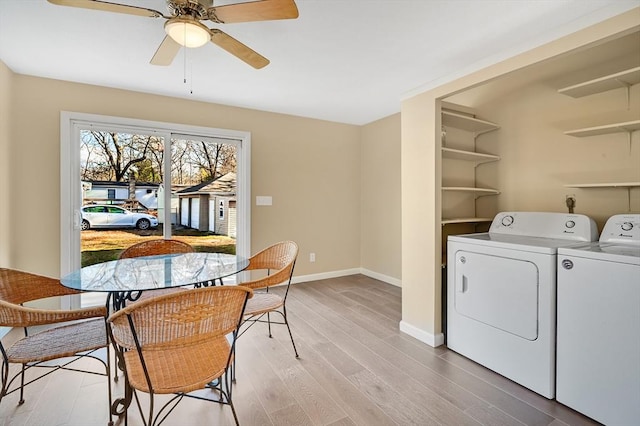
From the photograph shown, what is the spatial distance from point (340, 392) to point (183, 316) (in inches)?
47.0

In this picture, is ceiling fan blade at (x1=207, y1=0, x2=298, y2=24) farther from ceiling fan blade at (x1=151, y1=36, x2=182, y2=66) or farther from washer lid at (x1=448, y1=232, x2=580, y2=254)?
washer lid at (x1=448, y1=232, x2=580, y2=254)

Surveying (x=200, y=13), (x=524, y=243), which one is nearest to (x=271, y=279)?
(x=200, y=13)

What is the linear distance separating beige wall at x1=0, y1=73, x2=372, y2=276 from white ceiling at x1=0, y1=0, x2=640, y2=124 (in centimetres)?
22

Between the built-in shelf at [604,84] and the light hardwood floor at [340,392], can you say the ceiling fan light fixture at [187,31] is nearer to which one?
the light hardwood floor at [340,392]

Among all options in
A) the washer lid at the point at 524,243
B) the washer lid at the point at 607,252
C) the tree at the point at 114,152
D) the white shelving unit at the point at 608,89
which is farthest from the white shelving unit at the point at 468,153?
the tree at the point at 114,152

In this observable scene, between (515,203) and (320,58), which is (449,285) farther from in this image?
(320,58)

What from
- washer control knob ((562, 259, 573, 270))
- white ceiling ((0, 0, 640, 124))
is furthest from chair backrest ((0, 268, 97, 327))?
washer control knob ((562, 259, 573, 270))

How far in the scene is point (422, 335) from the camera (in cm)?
258

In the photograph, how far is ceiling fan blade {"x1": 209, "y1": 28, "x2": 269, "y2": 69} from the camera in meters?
1.66

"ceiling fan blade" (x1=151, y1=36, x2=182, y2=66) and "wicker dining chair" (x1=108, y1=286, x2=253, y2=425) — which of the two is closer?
"wicker dining chair" (x1=108, y1=286, x2=253, y2=425)

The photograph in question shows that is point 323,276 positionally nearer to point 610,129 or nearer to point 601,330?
point 601,330

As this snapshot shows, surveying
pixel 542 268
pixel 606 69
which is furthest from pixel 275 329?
pixel 606 69

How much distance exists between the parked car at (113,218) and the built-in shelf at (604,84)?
4013 mm

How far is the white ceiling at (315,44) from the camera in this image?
5.84 feet
